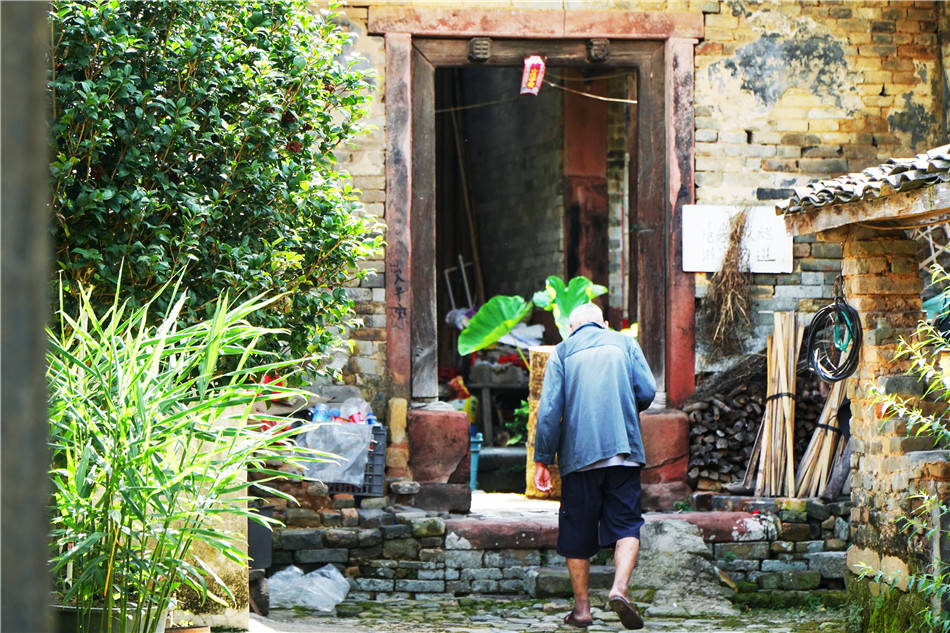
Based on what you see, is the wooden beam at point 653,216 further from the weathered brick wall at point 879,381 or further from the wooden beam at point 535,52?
the weathered brick wall at point 879,381

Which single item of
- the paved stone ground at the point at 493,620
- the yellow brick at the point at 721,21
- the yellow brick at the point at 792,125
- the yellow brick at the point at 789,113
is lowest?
the paved stone ground at the point at 493,620

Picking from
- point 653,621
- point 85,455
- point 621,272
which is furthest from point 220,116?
point 621,272

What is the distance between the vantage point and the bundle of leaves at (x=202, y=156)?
5.47 metres

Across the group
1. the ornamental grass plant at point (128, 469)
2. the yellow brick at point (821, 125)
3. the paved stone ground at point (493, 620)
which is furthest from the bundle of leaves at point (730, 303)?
the ornamental grass plant at point (128, 469)

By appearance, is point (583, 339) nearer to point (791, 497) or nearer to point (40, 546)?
point (791, 497)

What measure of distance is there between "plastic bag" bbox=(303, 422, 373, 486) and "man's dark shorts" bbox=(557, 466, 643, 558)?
201cm

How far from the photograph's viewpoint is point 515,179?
14375 mm

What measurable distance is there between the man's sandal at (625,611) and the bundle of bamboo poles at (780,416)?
235 centimetres

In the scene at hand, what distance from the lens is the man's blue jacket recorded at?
Answer: 6.50 metres

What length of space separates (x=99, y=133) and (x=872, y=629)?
4625mm

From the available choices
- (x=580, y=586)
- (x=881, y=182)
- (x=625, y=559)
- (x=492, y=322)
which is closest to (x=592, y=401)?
(x=625, y=559)

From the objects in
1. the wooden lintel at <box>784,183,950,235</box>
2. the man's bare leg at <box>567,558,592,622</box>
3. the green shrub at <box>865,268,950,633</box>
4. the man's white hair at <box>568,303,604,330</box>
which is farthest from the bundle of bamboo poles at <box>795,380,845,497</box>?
the man's bare leg at <box>567,558,592,622</box>

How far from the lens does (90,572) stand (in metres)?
3.71

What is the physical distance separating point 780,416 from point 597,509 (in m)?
2.20
